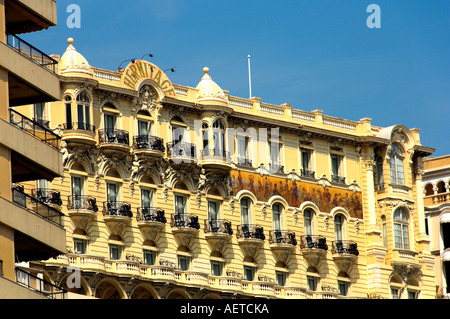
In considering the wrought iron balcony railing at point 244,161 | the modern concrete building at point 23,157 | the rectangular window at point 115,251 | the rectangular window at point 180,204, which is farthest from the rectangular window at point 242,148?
the modern concrete building at point 23,157

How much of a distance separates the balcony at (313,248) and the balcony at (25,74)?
43978mm

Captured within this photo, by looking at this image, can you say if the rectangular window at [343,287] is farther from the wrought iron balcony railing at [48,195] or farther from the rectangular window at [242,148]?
the wrought iron balcony railing at [48,195]

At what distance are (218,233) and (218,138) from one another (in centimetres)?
607

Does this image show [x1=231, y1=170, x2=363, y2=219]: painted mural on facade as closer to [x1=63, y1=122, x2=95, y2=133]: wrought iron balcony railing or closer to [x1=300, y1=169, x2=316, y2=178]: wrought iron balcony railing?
[x1=300, y1=169, x2=316, y2=178]: wrought iron balcony railing

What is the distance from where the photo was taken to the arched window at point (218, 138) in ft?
296

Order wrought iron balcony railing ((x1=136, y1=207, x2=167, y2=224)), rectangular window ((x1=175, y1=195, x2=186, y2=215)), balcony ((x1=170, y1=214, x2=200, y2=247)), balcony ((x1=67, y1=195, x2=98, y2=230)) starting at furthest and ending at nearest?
rectangular window ((x1=175, y1=195, x2=186, y2=215)) < balcony ((x1=170, y1=214, x2=200, y2=247)) < wrought iron balcony railing ((x1=136, y1=207, x2=167, y2=224)) < balcony ((x1=67, y1=195, x2=98, y2=230))

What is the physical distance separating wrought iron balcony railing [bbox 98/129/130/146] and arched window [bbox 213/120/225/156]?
6.80 m

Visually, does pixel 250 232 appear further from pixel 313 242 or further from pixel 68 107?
pixel 68 107

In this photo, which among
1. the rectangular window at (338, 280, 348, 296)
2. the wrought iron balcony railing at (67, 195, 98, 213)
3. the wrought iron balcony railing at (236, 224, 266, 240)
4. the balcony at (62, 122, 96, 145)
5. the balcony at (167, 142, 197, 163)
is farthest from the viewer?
the rectangular window at (338, 280, 348, 296)

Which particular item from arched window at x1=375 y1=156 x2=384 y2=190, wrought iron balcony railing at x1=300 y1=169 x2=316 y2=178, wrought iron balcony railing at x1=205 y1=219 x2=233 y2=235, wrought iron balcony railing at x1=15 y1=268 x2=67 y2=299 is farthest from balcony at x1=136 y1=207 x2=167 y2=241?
wrought iron balcony railing at x1=15 y1=268 x2=67 y2=299

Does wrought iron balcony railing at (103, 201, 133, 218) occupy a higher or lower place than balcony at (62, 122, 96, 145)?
lower

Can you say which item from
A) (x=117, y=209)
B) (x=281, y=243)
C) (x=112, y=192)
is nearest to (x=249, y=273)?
(x=281, y=243)

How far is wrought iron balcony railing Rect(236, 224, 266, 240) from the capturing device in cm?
9062
